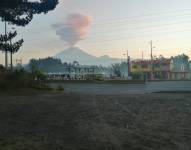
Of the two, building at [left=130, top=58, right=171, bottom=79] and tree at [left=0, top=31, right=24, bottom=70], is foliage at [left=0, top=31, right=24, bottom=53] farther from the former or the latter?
building at [left=130, top=58, right=171, bottom=79]

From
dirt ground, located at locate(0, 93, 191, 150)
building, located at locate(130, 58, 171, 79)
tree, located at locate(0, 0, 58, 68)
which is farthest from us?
building, located at locate(130, 58, 171, 79)

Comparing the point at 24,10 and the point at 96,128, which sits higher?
the point at 24,10

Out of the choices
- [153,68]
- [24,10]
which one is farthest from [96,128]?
[153,68]

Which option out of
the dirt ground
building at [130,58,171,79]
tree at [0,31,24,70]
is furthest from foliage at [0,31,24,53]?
building at [130,58,171,79]

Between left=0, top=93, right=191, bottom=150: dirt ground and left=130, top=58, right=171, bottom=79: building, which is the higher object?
left=130, top=58, right=171, bottom=79: building

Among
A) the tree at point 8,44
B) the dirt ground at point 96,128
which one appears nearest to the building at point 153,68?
the tree at point 8,44

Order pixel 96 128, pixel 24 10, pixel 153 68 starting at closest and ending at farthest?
pixel 96 128, pixel 24 10, pixel 153 68

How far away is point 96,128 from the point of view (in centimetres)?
1475

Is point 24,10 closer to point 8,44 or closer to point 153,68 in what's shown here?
point 8,44

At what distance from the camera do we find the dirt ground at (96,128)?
12023 millimetres

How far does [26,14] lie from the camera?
115ft

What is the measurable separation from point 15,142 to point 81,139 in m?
1.80

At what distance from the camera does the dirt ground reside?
12.0 m

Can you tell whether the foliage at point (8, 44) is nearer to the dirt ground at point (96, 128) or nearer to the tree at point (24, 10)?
the tree at point (24, 10)
